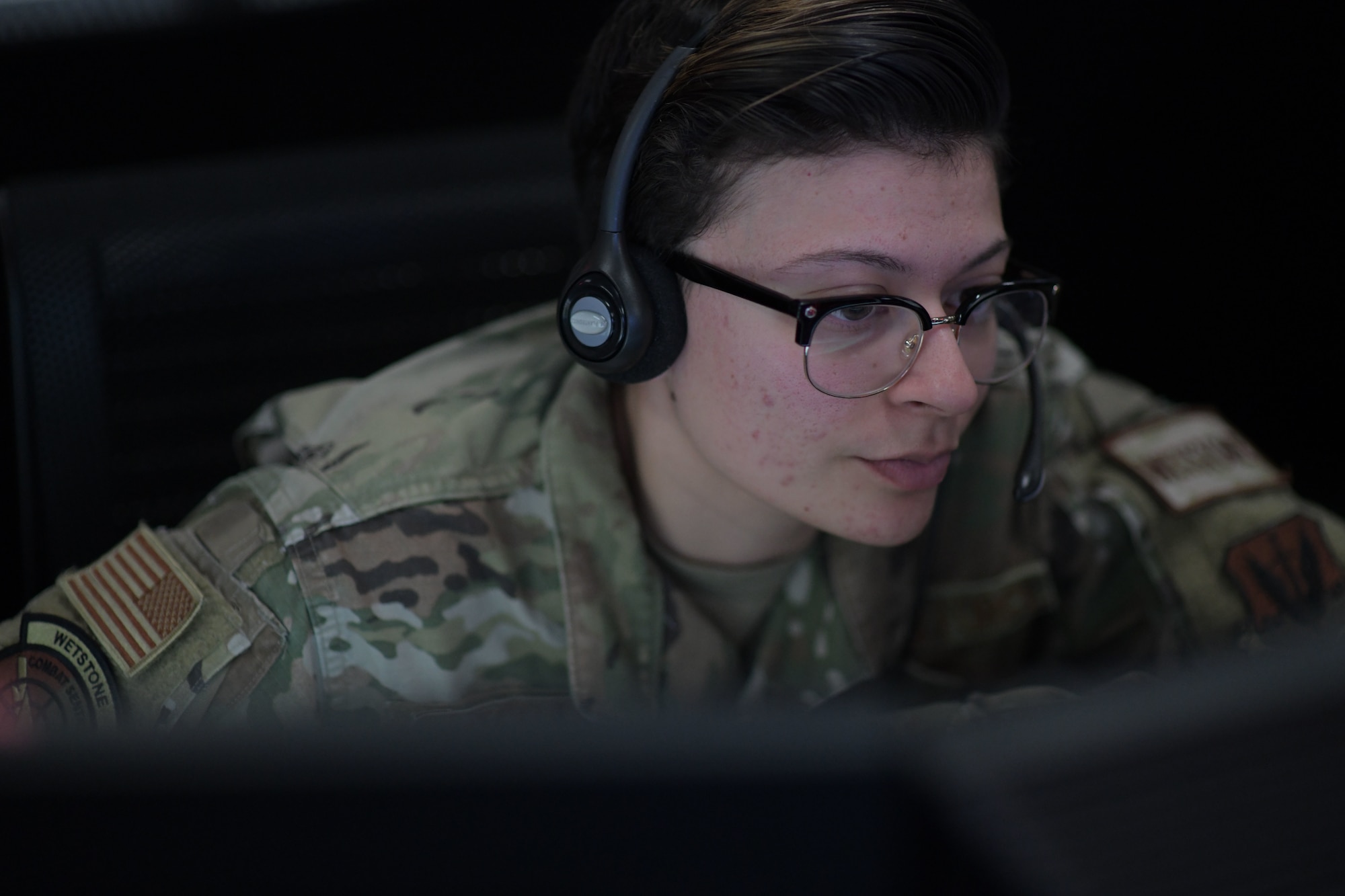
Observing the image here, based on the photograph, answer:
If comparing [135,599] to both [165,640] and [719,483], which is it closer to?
[165,640]

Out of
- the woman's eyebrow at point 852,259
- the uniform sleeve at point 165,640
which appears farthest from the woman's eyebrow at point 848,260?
the uniform sleeve at point 165,640

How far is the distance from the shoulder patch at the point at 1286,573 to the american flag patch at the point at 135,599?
3.11 feet

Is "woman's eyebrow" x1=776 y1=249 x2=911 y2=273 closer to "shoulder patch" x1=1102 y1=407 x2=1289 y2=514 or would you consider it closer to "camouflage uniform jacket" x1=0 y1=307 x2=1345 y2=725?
"camouflage uniform jacket" x1=0 y1=307 x2=1345 y2=725

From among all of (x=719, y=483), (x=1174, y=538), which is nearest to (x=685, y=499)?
(x=719, y=483)

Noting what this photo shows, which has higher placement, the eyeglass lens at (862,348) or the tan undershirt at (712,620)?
the eyeglass lens at (862,348)

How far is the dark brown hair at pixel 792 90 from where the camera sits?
0.82m

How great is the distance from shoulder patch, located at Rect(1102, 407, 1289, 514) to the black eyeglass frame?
37cm

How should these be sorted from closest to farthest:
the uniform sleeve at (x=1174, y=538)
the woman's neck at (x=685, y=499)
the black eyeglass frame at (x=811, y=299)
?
the black eyeglass frame at (x=811, y=299) < the woman's neck at (x=685, y=499) < the uniform sleeve at (x=1174, y=538)

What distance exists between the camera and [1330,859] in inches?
11.2

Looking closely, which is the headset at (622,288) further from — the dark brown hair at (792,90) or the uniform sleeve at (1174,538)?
the uniform sleeve at (1174,538)

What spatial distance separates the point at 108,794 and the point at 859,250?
0.64 meters

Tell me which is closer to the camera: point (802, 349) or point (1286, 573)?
point (802, 349)

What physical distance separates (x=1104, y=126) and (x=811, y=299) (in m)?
1.02

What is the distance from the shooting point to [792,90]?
0.82 m
